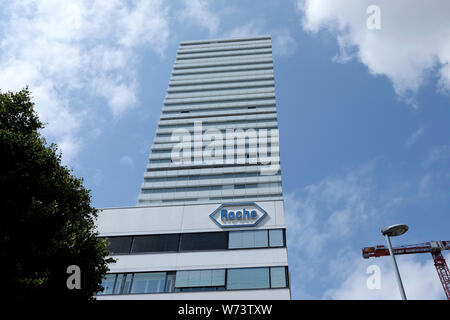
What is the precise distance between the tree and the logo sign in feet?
46.7

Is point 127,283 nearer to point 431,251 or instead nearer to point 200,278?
point 200,278

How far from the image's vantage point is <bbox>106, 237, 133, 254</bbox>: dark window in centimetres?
2561

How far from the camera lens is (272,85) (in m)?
115

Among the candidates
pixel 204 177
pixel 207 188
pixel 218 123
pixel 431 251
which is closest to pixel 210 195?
pixel 207 188

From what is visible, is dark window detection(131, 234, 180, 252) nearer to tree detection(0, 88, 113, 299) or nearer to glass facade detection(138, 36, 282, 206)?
tree detection(0, 88, 113, 299)

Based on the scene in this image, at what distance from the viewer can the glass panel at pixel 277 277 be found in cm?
2262

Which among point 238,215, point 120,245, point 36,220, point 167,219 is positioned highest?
point 238,215

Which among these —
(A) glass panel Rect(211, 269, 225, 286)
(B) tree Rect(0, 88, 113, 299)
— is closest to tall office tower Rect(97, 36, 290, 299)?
(A) glass panel Rect(211, 269, 225, 286)

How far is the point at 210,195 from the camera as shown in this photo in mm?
89812

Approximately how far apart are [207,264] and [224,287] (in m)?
2.15

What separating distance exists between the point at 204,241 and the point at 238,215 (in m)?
3.62

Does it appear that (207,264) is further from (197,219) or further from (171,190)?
(171,190)
